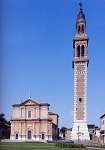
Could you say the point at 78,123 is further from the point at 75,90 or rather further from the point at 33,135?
the point at 33,135

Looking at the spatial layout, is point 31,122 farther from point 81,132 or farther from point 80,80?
point 80,80

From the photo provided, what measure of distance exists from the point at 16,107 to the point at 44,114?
20.5 ft

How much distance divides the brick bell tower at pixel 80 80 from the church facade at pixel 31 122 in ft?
35.1

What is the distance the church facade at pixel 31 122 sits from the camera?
7019cm

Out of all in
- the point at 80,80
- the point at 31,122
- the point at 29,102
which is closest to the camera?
the point at 80,80

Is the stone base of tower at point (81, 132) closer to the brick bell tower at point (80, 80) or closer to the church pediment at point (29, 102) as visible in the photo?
the brick bell tower at point (80, 80)

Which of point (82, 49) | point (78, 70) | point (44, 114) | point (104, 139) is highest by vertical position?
point (82, 49)

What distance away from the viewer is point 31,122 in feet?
235

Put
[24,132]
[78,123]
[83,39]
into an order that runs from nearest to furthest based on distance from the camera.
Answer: [78,123] → [83,39] → [24,132]

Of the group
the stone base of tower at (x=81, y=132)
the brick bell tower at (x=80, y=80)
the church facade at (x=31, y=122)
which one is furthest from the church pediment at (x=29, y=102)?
the stone base of tower at (x=81, y=132)

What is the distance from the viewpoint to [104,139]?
66.6 metres

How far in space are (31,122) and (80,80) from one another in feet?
49.5

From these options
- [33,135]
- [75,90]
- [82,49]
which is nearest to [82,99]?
[75,90]

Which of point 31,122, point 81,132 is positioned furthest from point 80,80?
point 31,122
